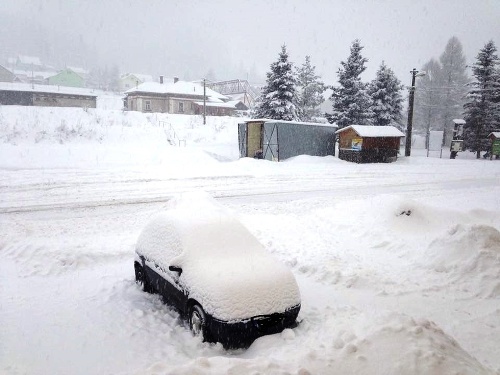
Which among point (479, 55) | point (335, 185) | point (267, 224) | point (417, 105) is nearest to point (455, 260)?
point (267, 224)

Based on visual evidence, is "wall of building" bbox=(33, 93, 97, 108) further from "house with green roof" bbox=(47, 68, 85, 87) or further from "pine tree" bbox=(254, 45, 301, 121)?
"house with green roof" bbox=(47, 68, 85, 87)

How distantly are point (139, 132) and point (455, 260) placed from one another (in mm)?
28183

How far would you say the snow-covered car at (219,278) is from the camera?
14.7 ft

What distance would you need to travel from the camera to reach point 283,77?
3148 centimetres

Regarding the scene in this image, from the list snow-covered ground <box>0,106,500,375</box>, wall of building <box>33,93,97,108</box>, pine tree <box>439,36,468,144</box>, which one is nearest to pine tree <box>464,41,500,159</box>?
pine tree <box>439,36,468,144</box>

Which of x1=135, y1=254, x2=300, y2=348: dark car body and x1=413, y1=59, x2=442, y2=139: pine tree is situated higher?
x1=413, y1=59, x2=442, y2=139: pine tree

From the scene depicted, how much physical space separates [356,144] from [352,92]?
10121 millimetres

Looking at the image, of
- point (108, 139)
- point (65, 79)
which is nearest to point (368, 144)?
point (108, 139)

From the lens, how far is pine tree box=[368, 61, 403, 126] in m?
35.1

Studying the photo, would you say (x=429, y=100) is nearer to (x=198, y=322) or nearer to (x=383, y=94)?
(x=383, y=94)

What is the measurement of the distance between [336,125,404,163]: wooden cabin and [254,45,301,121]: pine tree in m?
6.60

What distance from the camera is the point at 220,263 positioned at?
16.2ft

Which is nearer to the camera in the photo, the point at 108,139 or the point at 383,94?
the point at 108,139

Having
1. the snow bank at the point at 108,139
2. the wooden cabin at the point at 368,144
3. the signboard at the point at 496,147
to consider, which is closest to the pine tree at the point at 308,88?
the snow bank at the point at 108,139
